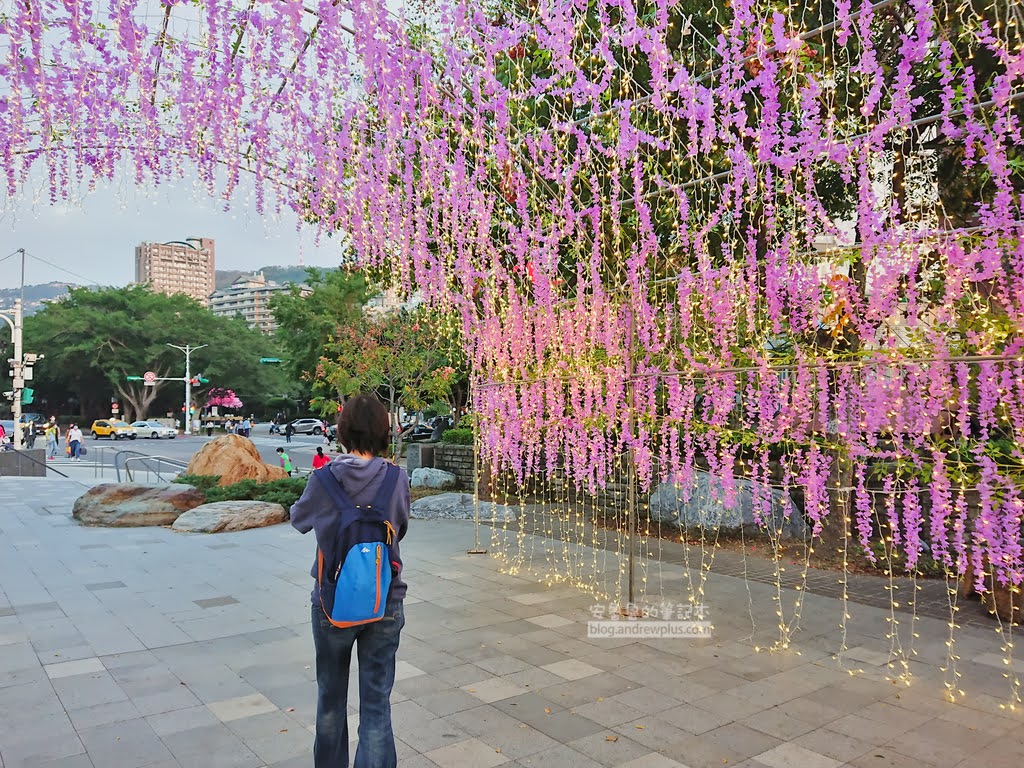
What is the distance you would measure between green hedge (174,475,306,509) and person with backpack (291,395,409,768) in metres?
8.16

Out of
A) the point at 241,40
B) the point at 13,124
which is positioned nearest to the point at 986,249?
the point at 241,40

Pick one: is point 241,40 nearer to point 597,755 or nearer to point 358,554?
point 358,554

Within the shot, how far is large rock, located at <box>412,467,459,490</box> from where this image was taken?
44.2ft

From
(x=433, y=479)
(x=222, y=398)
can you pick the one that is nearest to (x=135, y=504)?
(x=433, y=479)

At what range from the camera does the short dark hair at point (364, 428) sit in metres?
2.78

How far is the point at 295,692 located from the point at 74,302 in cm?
4655

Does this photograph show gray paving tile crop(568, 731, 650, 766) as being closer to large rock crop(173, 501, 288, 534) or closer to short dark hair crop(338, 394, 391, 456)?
short dark hair crop(338, 394, 391, 456)

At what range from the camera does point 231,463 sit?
1242cm

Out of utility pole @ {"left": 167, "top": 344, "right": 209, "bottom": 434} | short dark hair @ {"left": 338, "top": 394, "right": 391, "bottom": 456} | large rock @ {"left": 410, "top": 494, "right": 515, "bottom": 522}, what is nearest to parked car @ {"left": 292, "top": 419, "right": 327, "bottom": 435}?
utility pole @ {"left": 167, "top": 344, "right": 209, "bottom": 434}

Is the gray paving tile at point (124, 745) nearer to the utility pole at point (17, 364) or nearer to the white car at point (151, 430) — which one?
the utility pole at point (17, 364)

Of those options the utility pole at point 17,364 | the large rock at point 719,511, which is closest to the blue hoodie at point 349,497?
the large rock at point 719,511

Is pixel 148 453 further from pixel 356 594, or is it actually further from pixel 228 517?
pixel 356 594

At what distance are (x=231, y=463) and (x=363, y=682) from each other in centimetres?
1068

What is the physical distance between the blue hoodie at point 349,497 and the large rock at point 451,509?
763 centimetres
